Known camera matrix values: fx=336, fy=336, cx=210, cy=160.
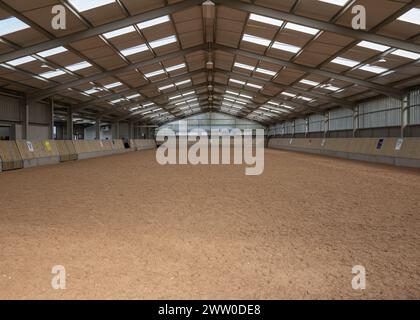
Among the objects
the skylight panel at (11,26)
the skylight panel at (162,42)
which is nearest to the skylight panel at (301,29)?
the skylight panel at (162,42)

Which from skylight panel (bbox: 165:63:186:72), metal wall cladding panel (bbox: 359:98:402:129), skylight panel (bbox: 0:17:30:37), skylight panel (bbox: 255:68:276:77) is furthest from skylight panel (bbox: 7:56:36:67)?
metal wall cladding panel (bbox: 359:98:402:129)

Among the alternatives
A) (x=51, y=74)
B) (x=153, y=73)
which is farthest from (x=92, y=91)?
(x=51, y=74)

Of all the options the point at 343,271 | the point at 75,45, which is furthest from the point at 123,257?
the point at 75,45

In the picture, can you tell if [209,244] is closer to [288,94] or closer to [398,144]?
[398,144]

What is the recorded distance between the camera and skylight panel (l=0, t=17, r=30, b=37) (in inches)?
500

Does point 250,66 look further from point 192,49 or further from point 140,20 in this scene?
point 140,20

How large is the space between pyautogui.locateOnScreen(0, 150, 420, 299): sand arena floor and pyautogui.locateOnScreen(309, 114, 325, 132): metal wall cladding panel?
1260 inches

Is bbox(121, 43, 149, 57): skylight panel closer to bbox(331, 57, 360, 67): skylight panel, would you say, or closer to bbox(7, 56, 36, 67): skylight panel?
bbox(7, 56, 36, 67): skylight panel

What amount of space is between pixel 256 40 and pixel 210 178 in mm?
10113

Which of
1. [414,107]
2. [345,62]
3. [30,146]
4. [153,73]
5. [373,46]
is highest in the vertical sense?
[153,73]

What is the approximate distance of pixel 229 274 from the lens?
11.8ft

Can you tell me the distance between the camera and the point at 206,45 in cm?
2136

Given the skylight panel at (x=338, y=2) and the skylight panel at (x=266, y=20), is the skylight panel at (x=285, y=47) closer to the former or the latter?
the skylight panel at (x=266, y=20)

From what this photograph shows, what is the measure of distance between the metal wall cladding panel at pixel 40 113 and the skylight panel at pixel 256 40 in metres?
16.9
